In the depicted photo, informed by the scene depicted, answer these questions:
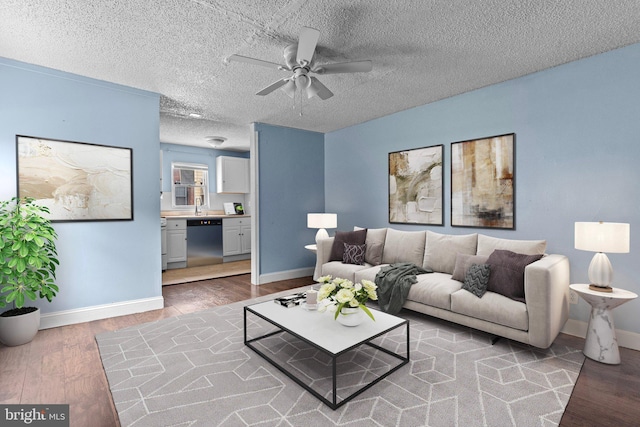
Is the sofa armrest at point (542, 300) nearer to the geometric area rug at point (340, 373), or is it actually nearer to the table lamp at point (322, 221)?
the geometric area rug at point (340, 373)

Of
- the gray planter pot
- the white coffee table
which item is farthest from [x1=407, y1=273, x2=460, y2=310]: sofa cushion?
the gray planter pot

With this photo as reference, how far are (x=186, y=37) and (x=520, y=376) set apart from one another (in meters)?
3.54

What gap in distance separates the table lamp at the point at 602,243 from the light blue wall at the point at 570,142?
16.9 inches

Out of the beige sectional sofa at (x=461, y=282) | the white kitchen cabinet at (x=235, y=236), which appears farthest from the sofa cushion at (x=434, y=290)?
the white kitchen cabinet at (x=235, y=236)

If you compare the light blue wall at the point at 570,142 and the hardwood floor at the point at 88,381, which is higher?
the light blue wall at the point at 570,142

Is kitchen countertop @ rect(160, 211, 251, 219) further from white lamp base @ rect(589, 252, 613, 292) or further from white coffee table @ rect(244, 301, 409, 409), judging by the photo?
Result: white lamp base @ rect(589, 252, 613, 292)

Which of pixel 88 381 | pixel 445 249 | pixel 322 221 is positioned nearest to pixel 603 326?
pixel 445 249

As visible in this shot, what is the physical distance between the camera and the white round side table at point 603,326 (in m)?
2.29

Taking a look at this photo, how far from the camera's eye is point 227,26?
7.43ft

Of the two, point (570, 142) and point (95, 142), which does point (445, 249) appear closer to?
point (570, 142)

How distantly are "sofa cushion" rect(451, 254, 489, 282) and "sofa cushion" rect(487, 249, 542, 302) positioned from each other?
0.43ft

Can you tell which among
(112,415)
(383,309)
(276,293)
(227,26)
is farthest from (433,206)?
(112,415)

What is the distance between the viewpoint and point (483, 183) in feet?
11.4

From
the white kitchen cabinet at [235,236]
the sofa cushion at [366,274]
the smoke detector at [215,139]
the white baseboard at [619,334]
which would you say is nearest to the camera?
the white baseboard at [619,334]
